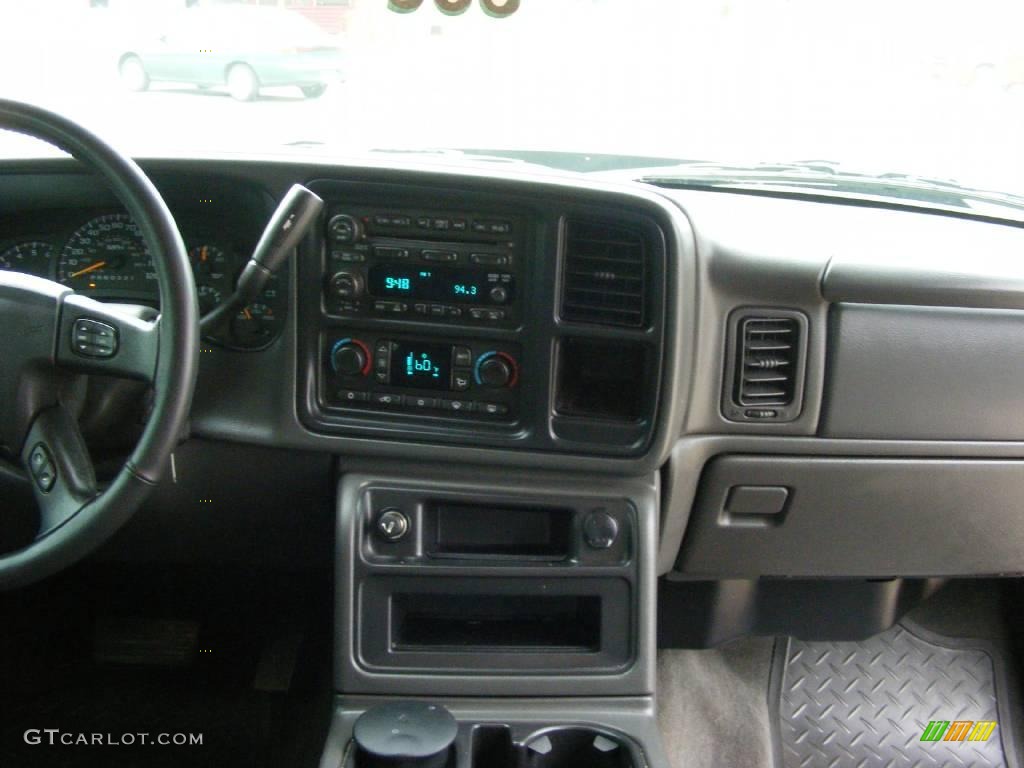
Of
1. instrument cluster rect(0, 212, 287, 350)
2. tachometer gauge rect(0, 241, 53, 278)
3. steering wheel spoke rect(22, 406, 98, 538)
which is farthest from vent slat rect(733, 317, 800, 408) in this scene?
tachometer gauge rect(0, 241, 53, 278)

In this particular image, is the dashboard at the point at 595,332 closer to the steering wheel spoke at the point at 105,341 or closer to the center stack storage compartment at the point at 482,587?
the center stack storage compartment at the point at 482,587

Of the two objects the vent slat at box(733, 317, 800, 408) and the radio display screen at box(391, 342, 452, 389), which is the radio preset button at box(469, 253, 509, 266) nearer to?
the radio display screen at box(391, 342, 452, 389)

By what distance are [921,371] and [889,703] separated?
1.04 metres

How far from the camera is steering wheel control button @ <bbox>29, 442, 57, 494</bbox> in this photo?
1.61 metres

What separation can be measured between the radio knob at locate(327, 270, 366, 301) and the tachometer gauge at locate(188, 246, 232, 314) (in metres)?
0.22

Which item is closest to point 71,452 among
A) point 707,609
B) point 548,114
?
point 548,114

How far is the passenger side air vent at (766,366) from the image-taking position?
195cm

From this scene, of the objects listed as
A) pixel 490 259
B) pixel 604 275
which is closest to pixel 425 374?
pixel 490 259

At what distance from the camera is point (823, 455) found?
208 cm

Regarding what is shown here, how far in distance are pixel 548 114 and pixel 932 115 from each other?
0.80 meters

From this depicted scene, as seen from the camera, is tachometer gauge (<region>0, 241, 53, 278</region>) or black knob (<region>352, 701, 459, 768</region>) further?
tachometer gauge (<region>0, 241, 53, 278</region>)

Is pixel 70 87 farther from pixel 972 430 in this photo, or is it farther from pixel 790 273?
pixel 972 430
